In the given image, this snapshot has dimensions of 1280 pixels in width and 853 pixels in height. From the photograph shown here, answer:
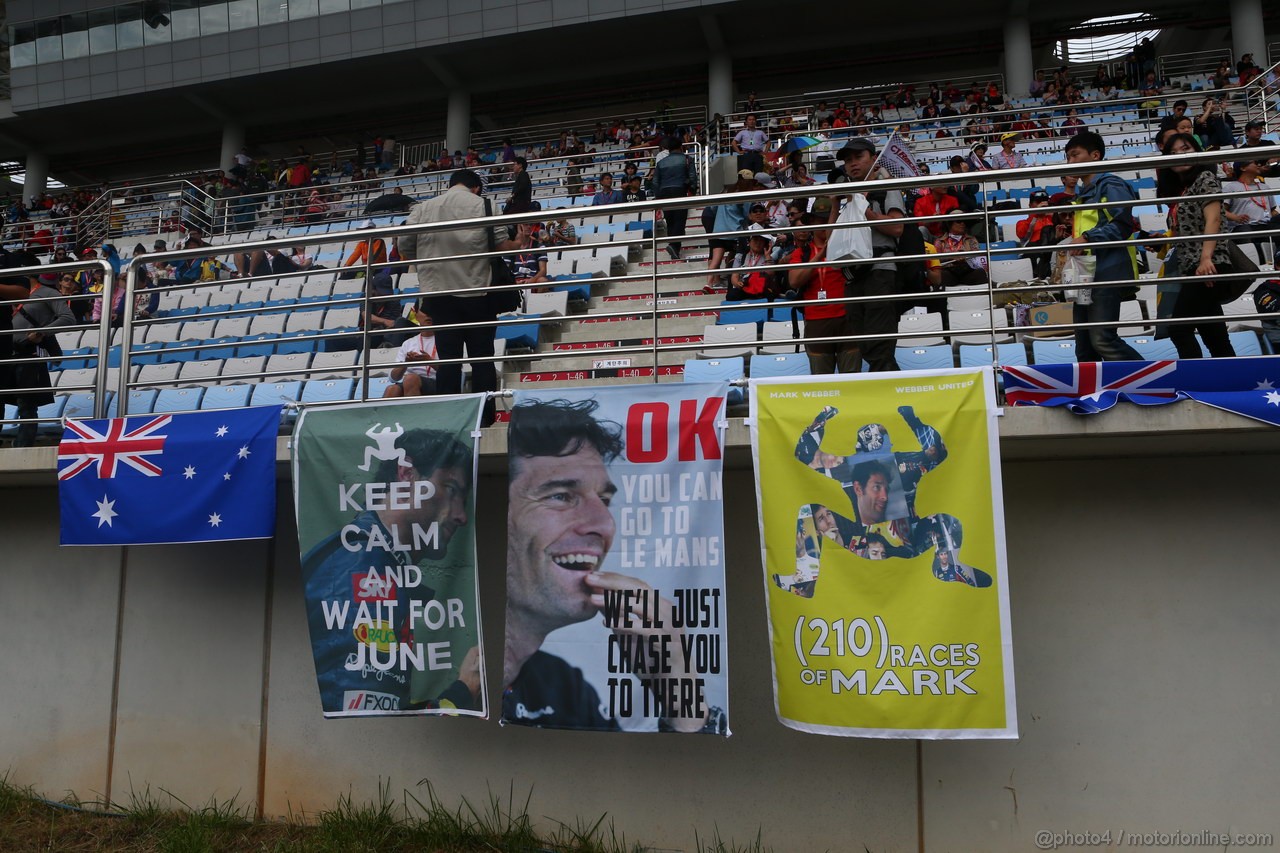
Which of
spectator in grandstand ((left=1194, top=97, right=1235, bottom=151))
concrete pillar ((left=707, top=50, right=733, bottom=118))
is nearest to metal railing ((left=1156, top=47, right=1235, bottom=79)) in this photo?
concrete pillar ((left=707, top=50, right=733, bottom=118))

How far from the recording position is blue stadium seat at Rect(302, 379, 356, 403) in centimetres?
881

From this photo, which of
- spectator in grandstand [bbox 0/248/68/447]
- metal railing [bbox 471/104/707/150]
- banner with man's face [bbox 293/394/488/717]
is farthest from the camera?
metal railing [bbox 471/104/707/150]

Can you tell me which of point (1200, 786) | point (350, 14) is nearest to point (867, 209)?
point (1200, 786)

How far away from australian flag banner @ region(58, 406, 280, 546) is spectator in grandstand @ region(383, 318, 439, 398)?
1097 millimetres

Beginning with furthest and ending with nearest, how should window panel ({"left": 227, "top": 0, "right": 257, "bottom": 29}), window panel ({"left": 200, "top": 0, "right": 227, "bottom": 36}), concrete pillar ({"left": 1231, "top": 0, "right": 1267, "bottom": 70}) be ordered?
window panel ({"left": 200, "top": 0, "right": 227, "bottom": 36}), window panel ({"left": 227, "top": 0, "right": 257, "bottom": 29}), concrete pillar ({"left": 1231, "top": 0, "right": 1267, "bottom": 70})

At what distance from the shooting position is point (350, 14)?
2669cm

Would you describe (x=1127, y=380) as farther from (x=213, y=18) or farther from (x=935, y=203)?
(x=213, y=18)

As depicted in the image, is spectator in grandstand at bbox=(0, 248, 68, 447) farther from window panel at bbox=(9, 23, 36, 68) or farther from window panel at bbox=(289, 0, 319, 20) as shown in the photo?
window panel at bbox=(9, 23, 36, 68)

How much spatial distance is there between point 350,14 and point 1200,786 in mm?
27530

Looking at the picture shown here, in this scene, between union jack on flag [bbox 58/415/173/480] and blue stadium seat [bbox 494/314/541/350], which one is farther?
blue stadium seat [bbox 494/314/541/350]

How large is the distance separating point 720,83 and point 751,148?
8418 millimetres

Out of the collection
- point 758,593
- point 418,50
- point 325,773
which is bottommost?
point 325,773

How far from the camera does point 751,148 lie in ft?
58.7

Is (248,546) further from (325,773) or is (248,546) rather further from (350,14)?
(350,14)
